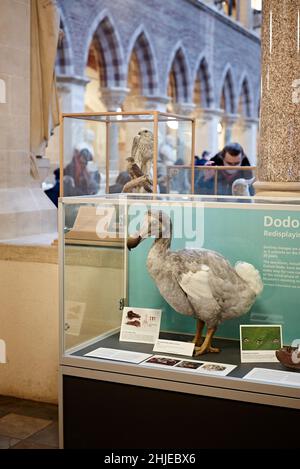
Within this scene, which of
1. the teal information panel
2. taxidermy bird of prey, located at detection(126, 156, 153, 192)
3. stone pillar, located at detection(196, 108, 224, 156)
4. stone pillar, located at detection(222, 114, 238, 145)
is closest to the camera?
the teal information panel

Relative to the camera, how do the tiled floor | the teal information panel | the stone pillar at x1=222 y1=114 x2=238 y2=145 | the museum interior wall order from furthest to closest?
1. the stone pillar at x1=222 y1=114 x2=238 y2=145
2. the museum interior wall
3. the tiled floor
4. the teal information panel

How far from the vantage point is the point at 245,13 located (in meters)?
25.9

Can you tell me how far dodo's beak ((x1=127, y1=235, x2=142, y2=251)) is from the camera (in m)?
3.67

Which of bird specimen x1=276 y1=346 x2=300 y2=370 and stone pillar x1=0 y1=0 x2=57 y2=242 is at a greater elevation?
stone pillar x1=0 y1=0 x2=57 y2=242

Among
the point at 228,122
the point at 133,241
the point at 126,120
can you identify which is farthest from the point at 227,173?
Answer: the point at 228,122

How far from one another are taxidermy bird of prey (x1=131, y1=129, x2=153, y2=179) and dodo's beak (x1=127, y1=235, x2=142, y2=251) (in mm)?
702

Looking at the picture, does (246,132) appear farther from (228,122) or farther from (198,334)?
(198,334)

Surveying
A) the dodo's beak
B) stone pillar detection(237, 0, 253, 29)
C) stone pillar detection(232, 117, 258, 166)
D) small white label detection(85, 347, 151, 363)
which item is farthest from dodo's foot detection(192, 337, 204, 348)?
stone pillar detection(237, 0, 253, 29)

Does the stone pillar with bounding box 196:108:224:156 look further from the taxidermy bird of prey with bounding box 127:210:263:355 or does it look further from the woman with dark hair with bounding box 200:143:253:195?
the taxidermy bird of prey with bounding box 127:210:263:355

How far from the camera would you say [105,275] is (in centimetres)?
382

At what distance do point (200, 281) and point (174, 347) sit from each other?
35 centimetres

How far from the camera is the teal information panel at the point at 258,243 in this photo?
10.5ft
